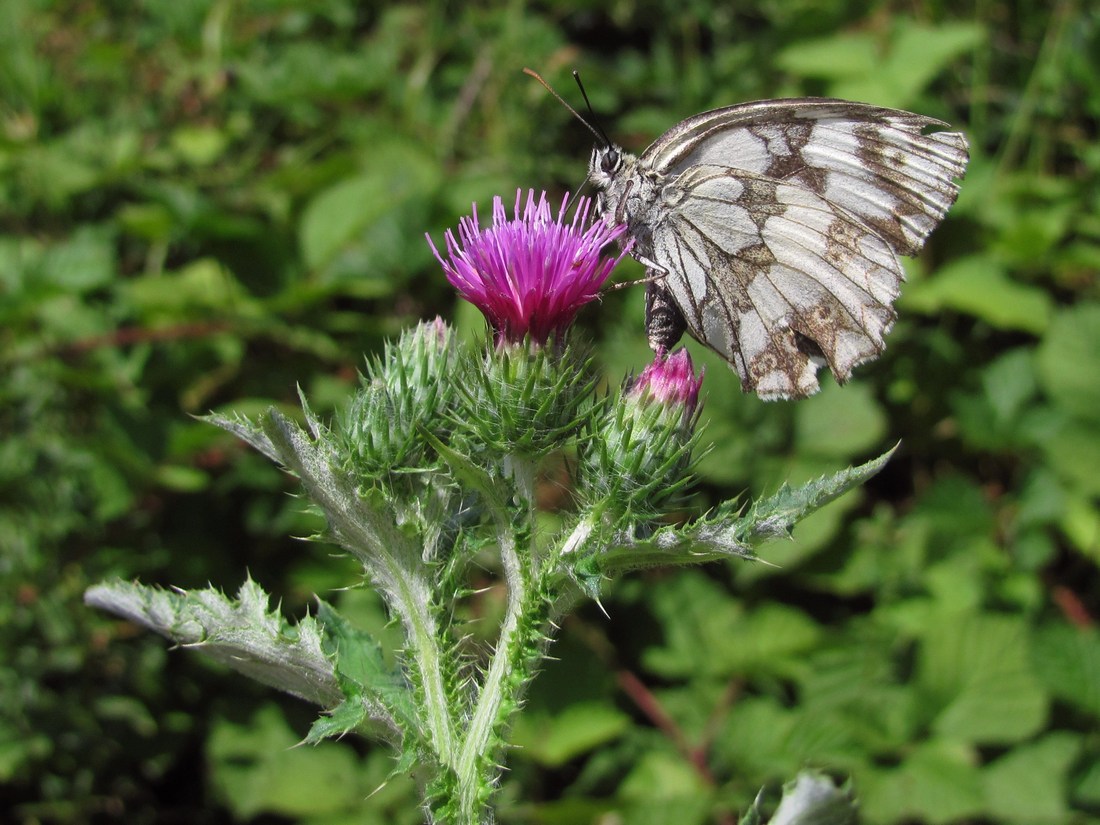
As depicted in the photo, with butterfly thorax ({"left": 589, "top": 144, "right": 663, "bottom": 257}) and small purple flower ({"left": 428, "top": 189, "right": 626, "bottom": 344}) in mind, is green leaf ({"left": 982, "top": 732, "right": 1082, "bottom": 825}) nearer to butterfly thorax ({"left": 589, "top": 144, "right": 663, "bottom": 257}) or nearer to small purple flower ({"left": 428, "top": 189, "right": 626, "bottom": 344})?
butterfly thorax ({"left": 589, "top": 144, "right": 663, "bottom": 257})

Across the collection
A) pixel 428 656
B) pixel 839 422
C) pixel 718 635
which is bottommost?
pixel 718 635

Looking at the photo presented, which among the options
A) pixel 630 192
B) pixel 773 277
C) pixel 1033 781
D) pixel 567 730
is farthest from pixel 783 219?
pixel 1033 781

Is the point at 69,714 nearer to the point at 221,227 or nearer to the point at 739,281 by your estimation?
the point at 221,227

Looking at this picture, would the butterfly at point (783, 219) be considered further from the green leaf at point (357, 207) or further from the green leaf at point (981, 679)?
the green leaf at point (981, 679)

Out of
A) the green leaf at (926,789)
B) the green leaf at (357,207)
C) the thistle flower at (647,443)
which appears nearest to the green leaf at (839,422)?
the green leaf at (926,789)

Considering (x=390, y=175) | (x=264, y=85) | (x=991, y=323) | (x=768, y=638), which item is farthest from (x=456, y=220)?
(x=991, y=323)

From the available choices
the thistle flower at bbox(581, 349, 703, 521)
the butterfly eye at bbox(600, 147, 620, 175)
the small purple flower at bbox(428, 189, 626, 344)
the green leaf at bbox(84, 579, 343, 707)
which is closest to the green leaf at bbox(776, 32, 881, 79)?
the butterfly eye at bbox(600, 147, 620, 175)

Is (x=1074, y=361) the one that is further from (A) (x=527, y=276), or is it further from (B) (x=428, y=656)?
(B) (x=428, y=656)

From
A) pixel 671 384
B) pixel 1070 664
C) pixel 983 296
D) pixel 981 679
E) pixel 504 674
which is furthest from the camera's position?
pixel 983 296
